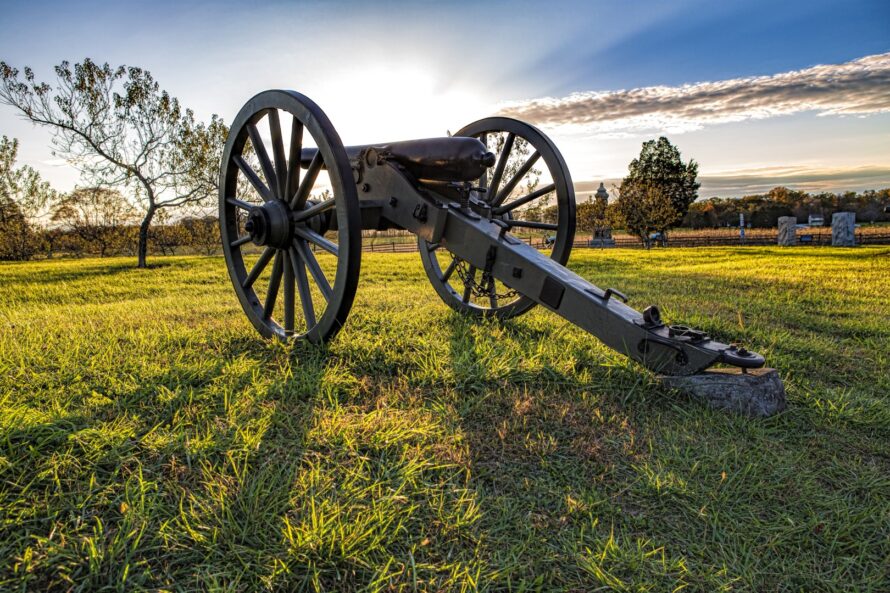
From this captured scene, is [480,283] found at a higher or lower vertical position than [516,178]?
lower

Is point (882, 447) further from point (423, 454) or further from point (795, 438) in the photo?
point (423, 454)

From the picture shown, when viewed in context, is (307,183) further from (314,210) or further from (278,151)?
(278,151)

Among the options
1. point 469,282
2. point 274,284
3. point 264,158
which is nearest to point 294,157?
point 264,158

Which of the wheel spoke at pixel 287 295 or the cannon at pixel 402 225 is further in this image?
the wheel spoke at pixel 287 295

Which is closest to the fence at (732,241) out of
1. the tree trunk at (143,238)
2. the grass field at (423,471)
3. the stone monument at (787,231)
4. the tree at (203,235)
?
the stone monument at (787,231)

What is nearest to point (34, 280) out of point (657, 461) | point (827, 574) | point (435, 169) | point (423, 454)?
point (435, 169)

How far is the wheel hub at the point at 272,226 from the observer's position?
3.58 metres

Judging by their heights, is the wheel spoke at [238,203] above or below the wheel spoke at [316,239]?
above

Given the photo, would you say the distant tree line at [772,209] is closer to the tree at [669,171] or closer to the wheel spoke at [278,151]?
the tree at [669,171]

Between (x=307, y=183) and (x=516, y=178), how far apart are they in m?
1.87

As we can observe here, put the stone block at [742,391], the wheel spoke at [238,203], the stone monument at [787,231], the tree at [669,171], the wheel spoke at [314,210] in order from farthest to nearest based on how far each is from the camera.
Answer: the tree at [669,171] < the stone monument at [787,231] < the wheel spoke at [238,203] < the wheel spoke at [314,210] < the stone block at [742,391]

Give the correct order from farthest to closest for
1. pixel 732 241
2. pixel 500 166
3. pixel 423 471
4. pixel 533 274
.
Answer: pixel 732 241 → pixel 500 166 → pixel 533 274 → pixel 423 471

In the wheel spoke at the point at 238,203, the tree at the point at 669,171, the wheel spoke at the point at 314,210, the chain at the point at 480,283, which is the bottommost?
the chain at the point at 480,283

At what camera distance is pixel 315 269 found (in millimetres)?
3424
